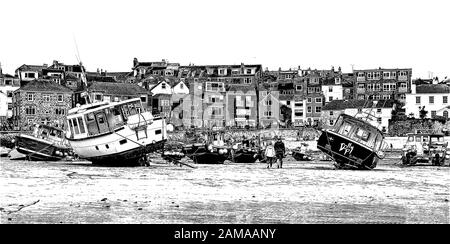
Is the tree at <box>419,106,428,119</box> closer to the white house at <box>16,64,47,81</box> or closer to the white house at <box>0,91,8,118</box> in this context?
the white house at <box>16,64,47,81</box>

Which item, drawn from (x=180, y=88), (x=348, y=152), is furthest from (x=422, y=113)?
(x=348, y=152)

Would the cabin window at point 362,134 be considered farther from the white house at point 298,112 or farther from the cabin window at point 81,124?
the white house at point 298,112

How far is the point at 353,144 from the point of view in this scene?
121 feet

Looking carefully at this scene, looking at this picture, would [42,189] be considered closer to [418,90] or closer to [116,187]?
[116,187]

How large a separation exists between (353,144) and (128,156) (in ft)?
39.0

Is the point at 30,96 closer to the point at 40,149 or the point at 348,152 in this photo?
the point at 40,149

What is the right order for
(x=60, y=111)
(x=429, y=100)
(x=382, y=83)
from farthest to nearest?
(x=382, y=83) → (x=429, y=100) → (x=60, y=111)

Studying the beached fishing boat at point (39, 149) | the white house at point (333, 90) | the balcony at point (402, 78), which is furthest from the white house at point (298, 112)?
the beached fishing boat at point (39, 149)

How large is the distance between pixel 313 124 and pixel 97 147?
8181 cm

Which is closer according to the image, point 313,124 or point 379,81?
point 313,124

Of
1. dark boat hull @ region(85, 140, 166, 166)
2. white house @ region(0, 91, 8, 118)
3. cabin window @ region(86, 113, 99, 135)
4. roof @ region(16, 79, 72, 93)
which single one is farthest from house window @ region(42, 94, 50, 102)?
cabin window @ region(86, 113, 99, 135)

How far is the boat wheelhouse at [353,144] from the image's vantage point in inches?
1452

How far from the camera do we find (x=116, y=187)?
2241 cm
